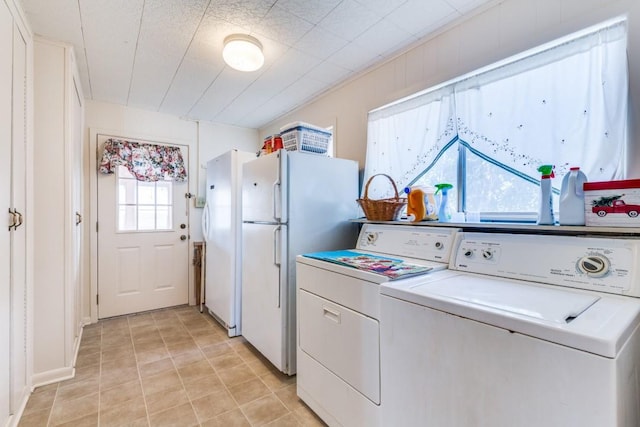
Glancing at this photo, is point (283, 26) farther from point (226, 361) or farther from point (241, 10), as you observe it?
point (226, 361)

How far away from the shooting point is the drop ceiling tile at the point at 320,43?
1.97 m

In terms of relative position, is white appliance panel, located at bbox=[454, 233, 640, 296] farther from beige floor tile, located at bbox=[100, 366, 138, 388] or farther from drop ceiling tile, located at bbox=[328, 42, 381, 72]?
beige floor tile, located at bbox=[100, 366, 138, 388]

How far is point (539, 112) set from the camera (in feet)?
5.08

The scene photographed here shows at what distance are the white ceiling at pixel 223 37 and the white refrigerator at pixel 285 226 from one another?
791 millimetres

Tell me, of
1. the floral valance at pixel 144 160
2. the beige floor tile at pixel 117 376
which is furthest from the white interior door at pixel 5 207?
the floral valance at pixel 144 160

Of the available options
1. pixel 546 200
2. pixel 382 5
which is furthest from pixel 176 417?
pixel 382 5

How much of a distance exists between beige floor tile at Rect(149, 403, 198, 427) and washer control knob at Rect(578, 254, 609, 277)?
77.9 inches

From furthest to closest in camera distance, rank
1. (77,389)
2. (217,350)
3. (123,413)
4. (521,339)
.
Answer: (217,350) → (77,389) → (123,413) → (521,339)

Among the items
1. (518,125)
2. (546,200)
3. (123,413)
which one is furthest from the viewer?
(123,413)

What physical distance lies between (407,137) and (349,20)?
859mm

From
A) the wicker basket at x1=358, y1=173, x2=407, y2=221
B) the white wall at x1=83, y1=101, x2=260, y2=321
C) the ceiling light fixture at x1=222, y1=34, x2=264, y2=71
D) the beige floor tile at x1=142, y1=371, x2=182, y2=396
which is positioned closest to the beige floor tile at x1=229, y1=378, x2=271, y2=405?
the beige floor tile at x1=142, y1=371, x2=182, y2=396

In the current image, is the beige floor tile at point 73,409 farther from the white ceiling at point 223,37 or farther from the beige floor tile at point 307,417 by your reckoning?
the white ceiling at point 223,37

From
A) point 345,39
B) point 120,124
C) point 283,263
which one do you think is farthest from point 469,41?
point 120,124

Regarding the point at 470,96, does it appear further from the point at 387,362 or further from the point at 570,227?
the point at 387,362
